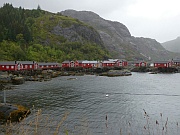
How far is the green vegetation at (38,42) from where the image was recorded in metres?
112

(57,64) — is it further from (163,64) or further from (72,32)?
(72,32)

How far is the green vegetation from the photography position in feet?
369

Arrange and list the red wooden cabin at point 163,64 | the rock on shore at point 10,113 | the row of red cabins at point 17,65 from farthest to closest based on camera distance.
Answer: the red wooden cabin at point 163,64
the row of red cabins at point 17,65
the rock on shore at point 10,113

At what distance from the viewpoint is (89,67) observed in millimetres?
126312

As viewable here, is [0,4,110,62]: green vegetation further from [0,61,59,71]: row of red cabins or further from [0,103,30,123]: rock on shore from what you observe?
[0,103,30,123]: rock on shore

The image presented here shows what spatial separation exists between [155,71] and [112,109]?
324 feet

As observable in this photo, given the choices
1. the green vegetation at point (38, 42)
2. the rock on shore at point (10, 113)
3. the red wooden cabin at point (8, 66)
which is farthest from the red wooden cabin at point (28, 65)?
the rock on shore at point (10, 113)

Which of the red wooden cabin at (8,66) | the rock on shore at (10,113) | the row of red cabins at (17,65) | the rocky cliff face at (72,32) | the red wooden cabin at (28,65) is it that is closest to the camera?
the rock on shore at (10,113)

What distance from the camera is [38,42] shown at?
149250 millimetres

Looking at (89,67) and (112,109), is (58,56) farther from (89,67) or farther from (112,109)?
(112,109)

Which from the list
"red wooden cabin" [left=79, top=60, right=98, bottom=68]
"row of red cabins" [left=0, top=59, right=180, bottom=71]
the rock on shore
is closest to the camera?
the rock on shore

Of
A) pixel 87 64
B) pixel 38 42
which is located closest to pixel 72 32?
pixel 38 42

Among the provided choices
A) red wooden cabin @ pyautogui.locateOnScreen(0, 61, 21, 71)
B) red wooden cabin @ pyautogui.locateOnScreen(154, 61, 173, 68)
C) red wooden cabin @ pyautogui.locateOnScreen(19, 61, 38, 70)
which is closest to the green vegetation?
red wooden cabin @ pyautogui.locateOnScreen(19, 61, 38, 70)

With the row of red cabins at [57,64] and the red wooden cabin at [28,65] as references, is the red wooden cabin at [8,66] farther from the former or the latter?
the red wooden cabin at [28,65]
